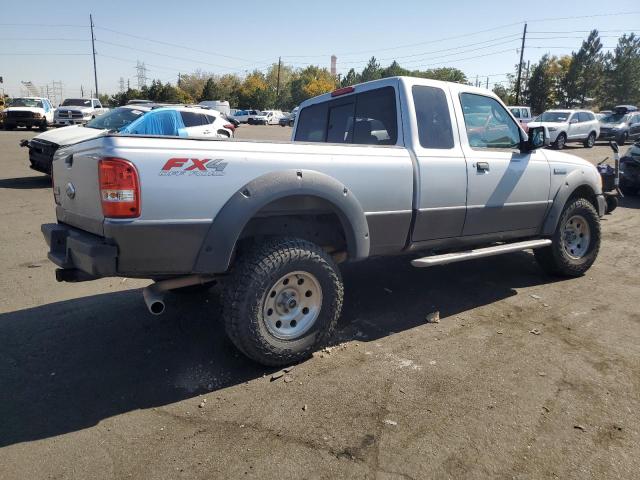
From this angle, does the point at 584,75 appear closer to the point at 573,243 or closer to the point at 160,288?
the point at 573,243

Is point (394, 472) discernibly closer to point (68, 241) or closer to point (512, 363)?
point (512, 363)

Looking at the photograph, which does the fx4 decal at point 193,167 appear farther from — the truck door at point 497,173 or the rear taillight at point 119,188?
the truck door at point 497,173

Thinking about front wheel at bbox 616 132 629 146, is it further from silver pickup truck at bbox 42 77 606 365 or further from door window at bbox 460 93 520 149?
door window at bbox 460 93 520 149

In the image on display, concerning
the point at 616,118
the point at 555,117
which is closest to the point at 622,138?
the point at 616,118

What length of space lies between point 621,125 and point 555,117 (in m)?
5.75

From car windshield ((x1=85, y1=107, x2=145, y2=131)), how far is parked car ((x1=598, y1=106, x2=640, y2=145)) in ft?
80.3

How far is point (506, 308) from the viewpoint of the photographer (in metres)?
4.50

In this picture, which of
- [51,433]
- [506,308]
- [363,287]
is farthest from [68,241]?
[506,308]

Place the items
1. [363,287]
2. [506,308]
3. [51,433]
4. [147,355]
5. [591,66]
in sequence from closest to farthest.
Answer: [51,433], [147,355], [506,308], [363,287], [591,66]

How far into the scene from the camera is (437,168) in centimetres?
394

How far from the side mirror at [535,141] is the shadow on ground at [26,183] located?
1001 centimetres

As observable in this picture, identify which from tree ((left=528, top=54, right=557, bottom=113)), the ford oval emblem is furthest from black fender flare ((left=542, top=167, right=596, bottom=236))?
tree ((left=528, top=54, right=557, bottom=113))

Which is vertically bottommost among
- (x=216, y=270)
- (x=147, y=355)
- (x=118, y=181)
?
(x=147, y=355)

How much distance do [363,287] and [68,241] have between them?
2963 mm
